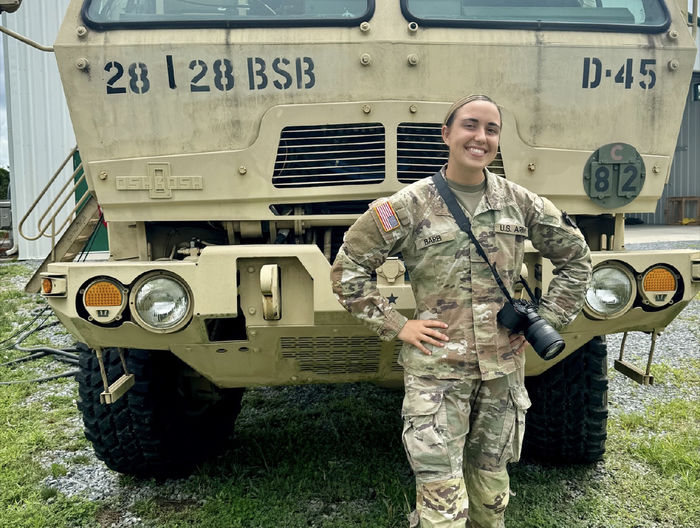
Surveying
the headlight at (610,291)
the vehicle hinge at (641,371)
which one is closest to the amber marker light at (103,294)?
the headlight at (610,291)

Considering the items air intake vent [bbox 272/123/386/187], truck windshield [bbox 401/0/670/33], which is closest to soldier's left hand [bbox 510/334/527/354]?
air intake vent [bbox 272/123/386/187]

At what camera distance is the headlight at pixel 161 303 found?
2.22 m

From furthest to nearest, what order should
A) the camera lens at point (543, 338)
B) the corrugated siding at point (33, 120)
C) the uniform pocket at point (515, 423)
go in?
the corrugated siding at point (33, 120) < the uniform pocket at point (515, 423) < the camera lens at point (543, 338)

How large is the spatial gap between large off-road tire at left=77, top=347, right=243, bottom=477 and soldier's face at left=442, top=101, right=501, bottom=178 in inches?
62.3

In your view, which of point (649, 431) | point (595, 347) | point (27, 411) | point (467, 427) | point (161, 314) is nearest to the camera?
point (467, 427)

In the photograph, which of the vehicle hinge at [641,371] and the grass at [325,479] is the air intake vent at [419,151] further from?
the grass at [325,479]

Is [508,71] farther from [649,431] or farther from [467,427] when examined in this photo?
[649,431]

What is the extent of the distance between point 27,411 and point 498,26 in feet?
11.6

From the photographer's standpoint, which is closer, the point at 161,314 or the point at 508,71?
the point at 161,314

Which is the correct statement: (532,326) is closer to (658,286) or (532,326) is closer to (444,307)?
(444,307)

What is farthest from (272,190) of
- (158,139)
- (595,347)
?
(595,347)

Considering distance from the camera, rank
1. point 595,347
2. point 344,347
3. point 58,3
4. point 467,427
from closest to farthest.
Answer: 1. point 467,427
2. point 344,347
3. point 595,347
4. point 58,3

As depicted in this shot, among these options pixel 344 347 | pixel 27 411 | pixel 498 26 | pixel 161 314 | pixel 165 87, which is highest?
pixel 498 26

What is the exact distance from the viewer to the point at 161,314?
225 cm
